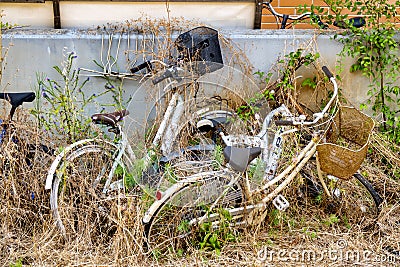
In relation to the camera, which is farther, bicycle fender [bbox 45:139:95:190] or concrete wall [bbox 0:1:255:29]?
concrete wall [bbox 0:1:255:29]

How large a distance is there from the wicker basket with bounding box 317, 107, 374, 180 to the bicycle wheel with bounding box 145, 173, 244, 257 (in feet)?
2.58

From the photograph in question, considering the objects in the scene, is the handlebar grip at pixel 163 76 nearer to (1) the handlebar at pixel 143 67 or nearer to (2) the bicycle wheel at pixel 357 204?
(1) the handlebar at pixel 143 67

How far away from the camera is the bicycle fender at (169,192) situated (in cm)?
421

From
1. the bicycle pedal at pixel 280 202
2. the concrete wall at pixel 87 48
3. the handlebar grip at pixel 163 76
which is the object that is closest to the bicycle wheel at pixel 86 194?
the handlebar grip at pixel 163 76

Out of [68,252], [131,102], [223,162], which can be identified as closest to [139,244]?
[68,252]

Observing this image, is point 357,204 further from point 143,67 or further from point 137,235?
point 143,67

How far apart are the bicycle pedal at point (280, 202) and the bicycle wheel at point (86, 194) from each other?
1372 millimetres

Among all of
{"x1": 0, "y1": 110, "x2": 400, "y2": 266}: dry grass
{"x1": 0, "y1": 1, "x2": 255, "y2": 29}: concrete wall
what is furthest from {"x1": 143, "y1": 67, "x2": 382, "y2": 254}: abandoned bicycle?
{"x1": 0, "y1": 1, "x2": 255, "y2": 29}: concrete wall

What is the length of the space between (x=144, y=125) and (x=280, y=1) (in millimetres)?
2647

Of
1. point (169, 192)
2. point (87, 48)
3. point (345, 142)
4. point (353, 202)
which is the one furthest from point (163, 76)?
point (353, 202)

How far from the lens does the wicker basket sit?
4180mm

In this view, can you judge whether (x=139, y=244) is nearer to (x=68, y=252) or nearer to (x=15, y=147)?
(x=68, y=252)

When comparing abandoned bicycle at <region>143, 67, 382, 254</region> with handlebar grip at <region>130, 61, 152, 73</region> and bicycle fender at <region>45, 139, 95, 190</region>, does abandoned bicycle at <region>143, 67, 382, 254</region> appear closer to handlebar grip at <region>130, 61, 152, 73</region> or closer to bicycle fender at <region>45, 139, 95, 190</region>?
bicycle fender at <region>45, 139, 95, 190</region>

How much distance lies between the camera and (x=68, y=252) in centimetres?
436
